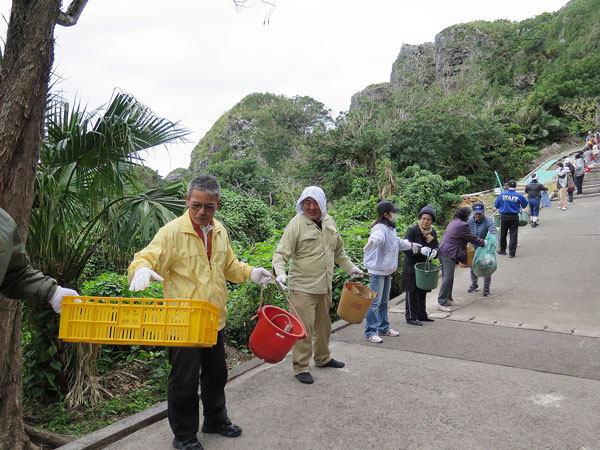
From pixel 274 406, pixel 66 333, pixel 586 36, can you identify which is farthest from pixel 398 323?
pixel 586 36

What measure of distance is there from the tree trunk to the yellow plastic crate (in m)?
1.24

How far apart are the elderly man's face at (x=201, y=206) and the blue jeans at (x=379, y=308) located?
2.93m

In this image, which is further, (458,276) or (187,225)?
(458,276)

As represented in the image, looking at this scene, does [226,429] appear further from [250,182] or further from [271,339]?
[250,182]

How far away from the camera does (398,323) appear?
→ 6.41 meters

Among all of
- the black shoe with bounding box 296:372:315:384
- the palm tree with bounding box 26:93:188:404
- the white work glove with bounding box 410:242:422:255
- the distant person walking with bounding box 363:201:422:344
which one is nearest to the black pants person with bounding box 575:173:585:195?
the white work glove with bounding box 410:242:422:255

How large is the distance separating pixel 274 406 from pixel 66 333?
75.9 inches

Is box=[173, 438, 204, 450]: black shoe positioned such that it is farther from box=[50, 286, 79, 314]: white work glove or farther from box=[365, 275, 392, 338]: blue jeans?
box=[365, 275, 392, 338]: blue jeans

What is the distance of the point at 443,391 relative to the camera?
3994mm

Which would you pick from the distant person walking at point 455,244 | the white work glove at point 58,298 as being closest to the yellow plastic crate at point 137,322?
the white work glove at point 58,298

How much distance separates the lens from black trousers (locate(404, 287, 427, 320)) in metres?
6.38

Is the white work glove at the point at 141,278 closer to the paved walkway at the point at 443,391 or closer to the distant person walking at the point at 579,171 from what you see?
the paved walkway at the point at 443,391

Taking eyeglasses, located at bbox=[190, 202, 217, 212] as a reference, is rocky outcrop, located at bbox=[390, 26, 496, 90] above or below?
above

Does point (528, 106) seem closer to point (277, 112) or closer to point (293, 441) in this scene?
point (277, 112)
